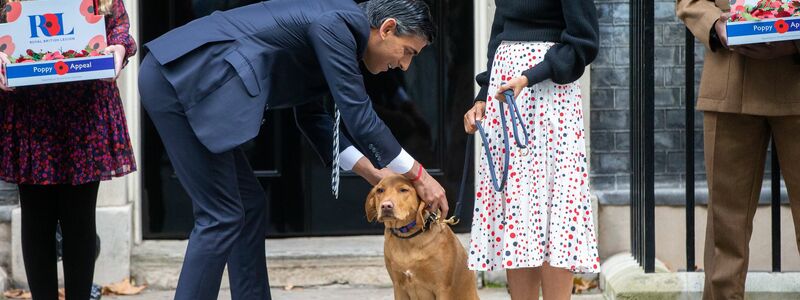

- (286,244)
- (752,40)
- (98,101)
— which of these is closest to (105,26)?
(98,101)

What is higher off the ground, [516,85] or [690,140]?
[516,85]

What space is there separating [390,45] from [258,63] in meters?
0.42

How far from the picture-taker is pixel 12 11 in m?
4.40

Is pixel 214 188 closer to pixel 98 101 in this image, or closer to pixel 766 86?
pixel 98 101

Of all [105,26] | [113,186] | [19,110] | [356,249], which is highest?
[105,26]

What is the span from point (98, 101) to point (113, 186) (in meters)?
1.39

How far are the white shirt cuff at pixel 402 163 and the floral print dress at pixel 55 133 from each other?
132 centimetres

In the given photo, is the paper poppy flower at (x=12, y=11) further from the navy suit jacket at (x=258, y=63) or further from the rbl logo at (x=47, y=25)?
the navy suit jacket at (x=258, y=63)

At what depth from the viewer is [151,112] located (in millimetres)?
3742

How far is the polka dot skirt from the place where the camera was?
434cm

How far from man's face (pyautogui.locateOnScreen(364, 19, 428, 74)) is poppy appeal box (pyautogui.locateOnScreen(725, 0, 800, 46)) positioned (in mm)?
1133

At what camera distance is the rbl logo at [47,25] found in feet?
14.4

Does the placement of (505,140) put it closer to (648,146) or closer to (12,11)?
(648,146)

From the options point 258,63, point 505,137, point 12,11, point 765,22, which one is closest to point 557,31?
point 505,137
